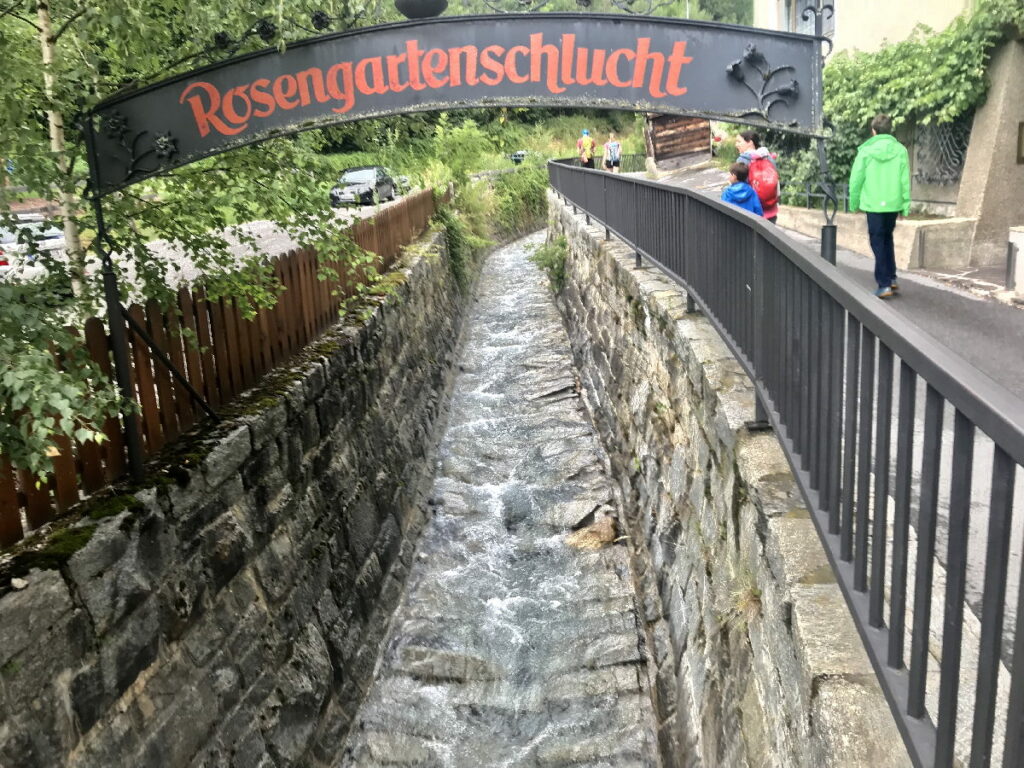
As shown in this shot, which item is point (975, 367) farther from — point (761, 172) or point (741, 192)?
point (761, 172)

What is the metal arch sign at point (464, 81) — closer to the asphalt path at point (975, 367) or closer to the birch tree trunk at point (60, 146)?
the birch tree trunk at point (60, 146)

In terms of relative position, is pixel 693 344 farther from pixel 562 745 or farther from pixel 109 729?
pixel 109 729

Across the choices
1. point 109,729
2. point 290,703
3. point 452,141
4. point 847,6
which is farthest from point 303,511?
point 452,141

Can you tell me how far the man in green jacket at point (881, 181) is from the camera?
750cm

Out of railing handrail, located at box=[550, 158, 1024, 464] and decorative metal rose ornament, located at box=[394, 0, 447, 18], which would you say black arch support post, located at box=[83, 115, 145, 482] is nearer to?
decorative metal rose ornament, located at box=[394, 0, 447, 18]

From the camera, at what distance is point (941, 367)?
168 centimetres

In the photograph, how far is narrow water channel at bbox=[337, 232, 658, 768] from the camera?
→ 5328 mm

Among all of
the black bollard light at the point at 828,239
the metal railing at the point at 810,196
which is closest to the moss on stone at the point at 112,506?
the black bollard light at the point at 828,239

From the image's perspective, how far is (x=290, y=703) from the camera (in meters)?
4.75

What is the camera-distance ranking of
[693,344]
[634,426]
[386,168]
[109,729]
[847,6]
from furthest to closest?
[847,6] < [634,426] < [386,168] < [693,344] < [109,729]

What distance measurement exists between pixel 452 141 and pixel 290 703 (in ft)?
57.4

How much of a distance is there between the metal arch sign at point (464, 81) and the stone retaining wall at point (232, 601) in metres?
1.63

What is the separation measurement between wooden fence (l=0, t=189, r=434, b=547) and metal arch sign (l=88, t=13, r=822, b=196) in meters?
0.85

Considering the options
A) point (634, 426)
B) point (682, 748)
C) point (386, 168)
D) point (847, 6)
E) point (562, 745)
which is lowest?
point (562, 745)
